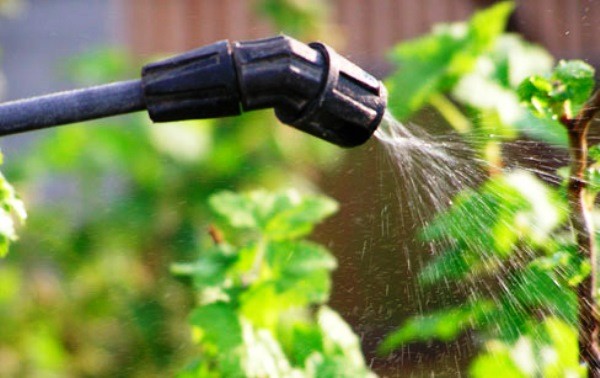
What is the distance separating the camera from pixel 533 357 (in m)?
1.41

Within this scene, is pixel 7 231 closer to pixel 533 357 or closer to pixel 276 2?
pixel 533 357

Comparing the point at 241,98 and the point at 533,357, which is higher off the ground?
the point at 241,98

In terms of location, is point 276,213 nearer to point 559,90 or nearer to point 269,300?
point 269,300

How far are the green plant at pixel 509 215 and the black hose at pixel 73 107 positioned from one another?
0.43 metres

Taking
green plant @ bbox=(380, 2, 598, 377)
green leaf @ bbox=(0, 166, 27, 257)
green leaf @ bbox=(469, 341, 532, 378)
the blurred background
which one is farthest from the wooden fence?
green leaf @ bbox=(0, 166, 27, 257)

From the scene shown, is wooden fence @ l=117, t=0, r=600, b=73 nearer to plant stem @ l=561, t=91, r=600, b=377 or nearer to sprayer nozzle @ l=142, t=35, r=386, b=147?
plant stem @ l=561, t=91, r=600, b=377

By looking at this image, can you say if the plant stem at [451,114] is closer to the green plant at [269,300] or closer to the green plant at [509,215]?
the green plant at [509,215]

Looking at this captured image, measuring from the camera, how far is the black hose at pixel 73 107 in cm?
107

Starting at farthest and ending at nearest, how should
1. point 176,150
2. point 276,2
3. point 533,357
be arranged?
point 276,2
point 176,150
point 533,357

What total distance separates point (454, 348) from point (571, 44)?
102 inches

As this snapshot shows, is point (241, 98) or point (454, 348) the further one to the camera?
point (454, 348)

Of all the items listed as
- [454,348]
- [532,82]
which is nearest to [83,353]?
[454,348]

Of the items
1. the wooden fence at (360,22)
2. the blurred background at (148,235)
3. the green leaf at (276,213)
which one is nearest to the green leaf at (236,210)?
the green leaf at (276,213)

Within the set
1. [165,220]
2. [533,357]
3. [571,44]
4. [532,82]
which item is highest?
[532,82]
